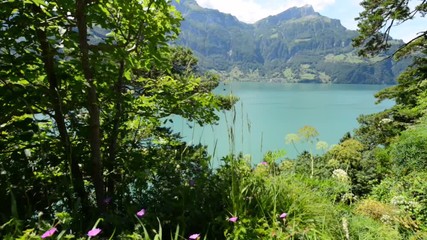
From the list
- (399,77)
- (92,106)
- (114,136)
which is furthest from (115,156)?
(399,77)

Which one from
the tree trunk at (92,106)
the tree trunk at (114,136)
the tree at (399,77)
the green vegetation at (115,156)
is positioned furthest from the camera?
the tree at (399,77)

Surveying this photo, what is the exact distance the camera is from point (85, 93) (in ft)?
9.59

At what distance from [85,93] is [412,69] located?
2023cm

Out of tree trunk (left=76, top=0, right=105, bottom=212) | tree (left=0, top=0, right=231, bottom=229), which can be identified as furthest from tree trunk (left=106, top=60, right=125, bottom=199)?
tree trunk (left=76, top=0, right=105, bottom=212)

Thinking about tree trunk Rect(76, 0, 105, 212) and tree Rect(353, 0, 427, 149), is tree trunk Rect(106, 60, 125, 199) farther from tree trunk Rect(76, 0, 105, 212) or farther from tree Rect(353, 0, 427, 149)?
tree Rect(353, 0, 427, 149)

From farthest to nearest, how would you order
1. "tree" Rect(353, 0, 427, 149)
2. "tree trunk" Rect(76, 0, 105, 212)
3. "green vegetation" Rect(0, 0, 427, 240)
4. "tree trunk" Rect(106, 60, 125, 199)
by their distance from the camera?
"tree" Rect(353, 0, 427, 149) < "tree trunk" Rect(106, 60, 125, 199) < "tree trunk" Rect(76, 0, 105, 212) < "green vegetation" Rect(0, 0, 427, 240)

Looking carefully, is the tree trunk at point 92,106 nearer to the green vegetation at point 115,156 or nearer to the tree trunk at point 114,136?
the green vegetation at point 115,156

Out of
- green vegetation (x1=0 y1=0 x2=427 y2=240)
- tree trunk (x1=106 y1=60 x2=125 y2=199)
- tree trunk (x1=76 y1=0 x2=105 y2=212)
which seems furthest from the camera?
tree trunk (x1=106 y1=60 x2=125 y2=199)

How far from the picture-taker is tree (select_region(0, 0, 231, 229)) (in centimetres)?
246

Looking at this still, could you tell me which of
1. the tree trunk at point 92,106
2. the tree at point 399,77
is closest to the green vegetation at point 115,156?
the tree trunk at point 92,106

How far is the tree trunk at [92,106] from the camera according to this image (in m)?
2.66

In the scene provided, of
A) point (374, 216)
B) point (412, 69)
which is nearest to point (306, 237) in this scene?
point (374, 216)

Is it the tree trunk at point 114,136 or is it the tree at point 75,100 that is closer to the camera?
the tree at point 75,100

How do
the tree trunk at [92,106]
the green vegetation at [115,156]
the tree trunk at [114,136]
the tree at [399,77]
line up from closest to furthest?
the green vegetation at [115,156], the tree trunk at [92,106], the tree trunk at [114,136], the tree at [399,77]
